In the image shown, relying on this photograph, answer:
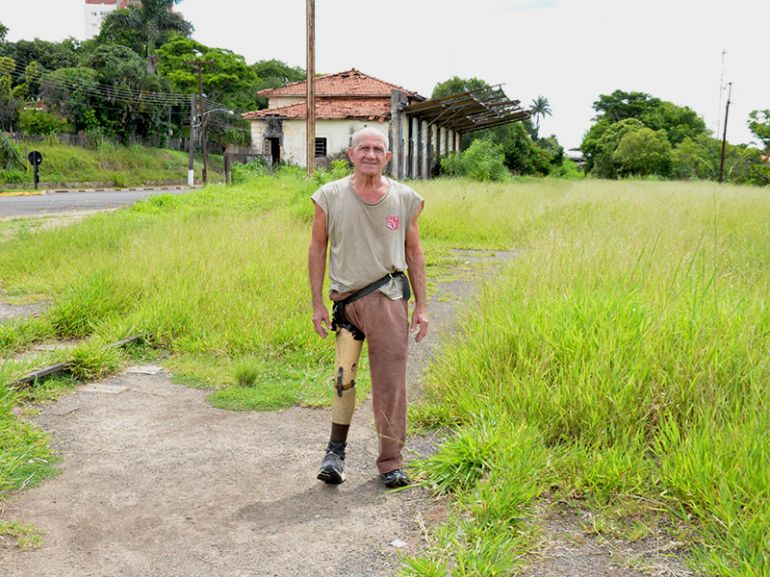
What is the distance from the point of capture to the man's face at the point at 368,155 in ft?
12.5

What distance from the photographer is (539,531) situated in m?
3.32

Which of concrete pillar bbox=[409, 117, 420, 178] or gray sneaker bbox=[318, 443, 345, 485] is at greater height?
concrete pillar bbox=[409, 117, 420, 178]

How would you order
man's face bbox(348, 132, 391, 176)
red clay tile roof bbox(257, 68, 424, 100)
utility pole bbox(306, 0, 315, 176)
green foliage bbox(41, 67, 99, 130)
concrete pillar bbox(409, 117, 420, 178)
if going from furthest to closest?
1. green foliage bbox(41, 67, 99, 130)
2. concrete pillar bbox(409, 117, 420, 178)
3. red clay tile roof bbox(257, 68, 424, 100)
4. utility pole bbox(306, 0, 315, 176)
5. man's face bbox(348, 132, 391, 176)

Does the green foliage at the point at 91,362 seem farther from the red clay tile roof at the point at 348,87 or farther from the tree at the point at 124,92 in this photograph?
the tree at the point at 124,92

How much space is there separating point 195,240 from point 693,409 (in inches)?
297

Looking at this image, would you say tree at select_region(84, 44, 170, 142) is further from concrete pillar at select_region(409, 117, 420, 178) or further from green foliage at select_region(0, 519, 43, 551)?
green foliage at select_region(0, 519, 43, 551)

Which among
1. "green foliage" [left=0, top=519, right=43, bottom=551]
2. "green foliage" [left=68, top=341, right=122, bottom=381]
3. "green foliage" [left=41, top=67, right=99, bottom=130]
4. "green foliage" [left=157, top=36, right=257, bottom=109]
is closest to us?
"green foliage" [left=0, top=519, right=43, bottom=551]

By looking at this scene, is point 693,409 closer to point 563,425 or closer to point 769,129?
point 563,425

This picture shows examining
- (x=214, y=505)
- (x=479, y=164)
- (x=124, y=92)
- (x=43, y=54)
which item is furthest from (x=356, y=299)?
(x=43, y=54)

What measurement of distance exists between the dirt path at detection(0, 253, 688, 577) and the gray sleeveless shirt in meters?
1.02

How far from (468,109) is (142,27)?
39831mm

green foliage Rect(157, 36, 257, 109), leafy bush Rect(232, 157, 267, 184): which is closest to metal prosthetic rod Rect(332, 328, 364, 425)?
leafy bush Rect(232, 157, 267, 184)

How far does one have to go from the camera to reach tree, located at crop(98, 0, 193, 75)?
208 feet

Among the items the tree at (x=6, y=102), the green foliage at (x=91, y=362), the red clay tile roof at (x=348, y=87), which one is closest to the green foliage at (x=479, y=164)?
the red clay tile roof at (x=348, y=87)
